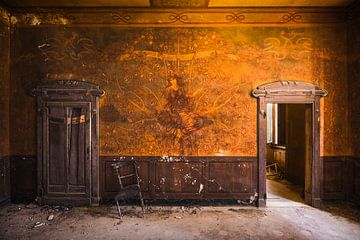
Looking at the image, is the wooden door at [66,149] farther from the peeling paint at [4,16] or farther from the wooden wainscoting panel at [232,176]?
the wooden wainscoting panel at [232,176]

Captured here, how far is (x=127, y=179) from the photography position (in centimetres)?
482

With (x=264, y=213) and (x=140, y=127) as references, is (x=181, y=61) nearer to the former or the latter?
(x=140, y=127)

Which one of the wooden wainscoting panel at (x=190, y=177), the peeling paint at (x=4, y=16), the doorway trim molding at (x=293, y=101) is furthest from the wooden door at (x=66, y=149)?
the doorway trim molding at (x=293, y=101)

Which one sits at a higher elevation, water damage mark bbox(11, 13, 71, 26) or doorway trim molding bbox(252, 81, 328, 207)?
water damage mark bbox(11, 13, 71, 26)

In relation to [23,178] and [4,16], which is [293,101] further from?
[4,16]

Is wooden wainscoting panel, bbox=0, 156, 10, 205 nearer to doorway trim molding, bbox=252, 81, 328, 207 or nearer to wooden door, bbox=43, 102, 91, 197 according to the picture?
wooden door, bbox=43, 102, 91, 197

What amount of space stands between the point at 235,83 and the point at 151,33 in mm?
2020

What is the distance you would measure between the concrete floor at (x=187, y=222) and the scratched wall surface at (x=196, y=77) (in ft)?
3.73

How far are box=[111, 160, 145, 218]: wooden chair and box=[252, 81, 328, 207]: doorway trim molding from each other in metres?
2.47

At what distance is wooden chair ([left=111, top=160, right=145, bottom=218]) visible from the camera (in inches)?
173

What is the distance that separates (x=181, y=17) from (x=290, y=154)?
4.68m

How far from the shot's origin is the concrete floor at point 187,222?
3.56m

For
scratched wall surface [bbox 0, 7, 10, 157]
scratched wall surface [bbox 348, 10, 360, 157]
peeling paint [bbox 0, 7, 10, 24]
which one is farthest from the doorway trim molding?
peeling paint [bbox 0, 7, 10, 24]

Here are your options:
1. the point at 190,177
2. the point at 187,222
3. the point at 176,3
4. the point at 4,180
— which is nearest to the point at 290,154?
the point at 190,177
